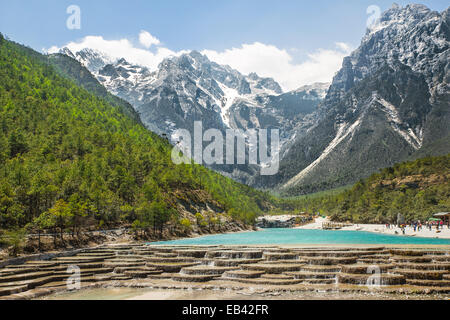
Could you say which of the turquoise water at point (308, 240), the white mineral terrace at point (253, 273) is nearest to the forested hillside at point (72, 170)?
the turquoise water at point (308, 240)

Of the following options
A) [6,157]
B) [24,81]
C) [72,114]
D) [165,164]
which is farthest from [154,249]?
[24,81]

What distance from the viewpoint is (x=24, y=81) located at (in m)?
168

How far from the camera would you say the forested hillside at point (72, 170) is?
74.8 metres

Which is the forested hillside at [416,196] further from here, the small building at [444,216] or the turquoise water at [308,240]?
the turquoise water at [308,240]

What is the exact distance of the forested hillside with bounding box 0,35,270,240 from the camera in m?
74.8

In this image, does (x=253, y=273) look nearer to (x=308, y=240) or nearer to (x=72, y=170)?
(x=72, y=170)

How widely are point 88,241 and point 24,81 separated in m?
122

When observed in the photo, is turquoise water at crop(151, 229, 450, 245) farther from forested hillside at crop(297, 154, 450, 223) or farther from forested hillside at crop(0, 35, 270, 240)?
forested hillside at crop(297, 154, 450, 223)

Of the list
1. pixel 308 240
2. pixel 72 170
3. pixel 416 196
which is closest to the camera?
pixel 72 170

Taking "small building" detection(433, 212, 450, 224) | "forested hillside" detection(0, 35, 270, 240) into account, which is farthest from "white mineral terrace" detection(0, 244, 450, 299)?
"small building" detection(433, 212, 450, 224)

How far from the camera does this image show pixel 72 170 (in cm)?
9469

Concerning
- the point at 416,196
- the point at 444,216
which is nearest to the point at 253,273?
the point at 444,216

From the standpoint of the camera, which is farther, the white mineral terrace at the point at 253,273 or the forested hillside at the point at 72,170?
the forested hillside at the point at 72,170
